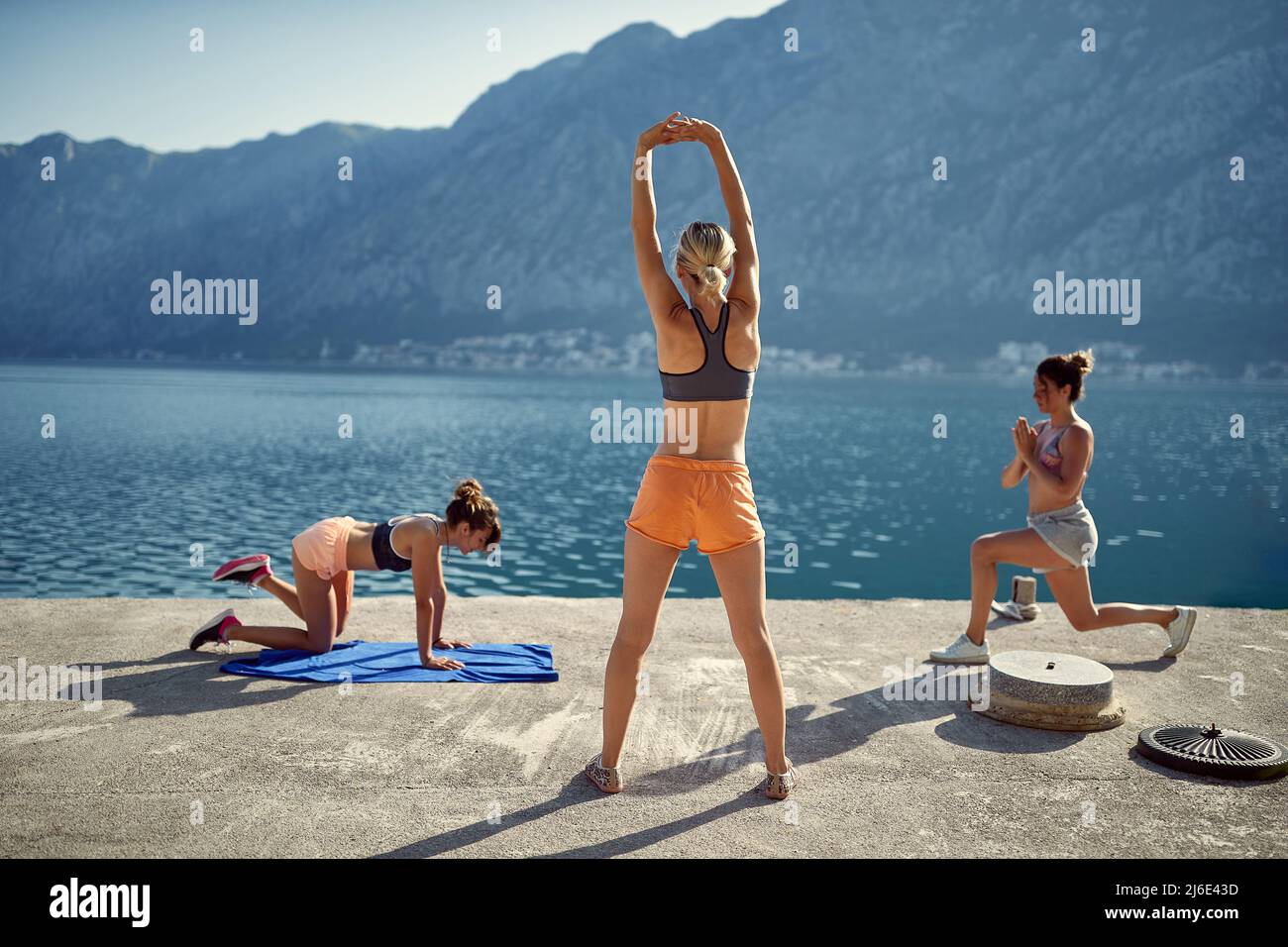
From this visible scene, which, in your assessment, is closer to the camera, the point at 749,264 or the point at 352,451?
the point at 749,264

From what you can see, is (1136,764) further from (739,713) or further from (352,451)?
(352,451)

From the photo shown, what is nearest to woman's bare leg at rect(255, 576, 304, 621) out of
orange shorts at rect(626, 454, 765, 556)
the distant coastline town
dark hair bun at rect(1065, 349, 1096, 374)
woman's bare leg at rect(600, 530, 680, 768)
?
woman's bare leg at rect(600, 530, 680, 768)

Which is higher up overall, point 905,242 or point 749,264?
point 905,242

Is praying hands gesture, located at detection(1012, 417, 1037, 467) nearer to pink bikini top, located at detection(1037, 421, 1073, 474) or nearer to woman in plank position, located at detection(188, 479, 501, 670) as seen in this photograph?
pink bikini top, located at detection(1037, 421, 1073, 474)

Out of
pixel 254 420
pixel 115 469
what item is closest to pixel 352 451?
pixel 115 469

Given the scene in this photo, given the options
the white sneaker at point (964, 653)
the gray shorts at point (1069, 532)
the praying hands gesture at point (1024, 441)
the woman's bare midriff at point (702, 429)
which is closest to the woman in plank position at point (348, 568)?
the woman's bare midriff at point (702, 429)

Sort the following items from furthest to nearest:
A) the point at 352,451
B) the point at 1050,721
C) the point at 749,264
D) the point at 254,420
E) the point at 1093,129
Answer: the point at 1093,129, the point at 254,420, the point at 352,451, the point at 1050,721, the point at 749,264

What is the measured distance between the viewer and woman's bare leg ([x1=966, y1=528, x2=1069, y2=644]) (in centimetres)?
679

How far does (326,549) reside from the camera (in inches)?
277

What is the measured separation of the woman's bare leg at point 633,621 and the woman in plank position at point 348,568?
2171mm

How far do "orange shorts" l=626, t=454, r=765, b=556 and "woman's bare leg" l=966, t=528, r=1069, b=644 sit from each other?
2830mm

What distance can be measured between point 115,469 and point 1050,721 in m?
41.3
